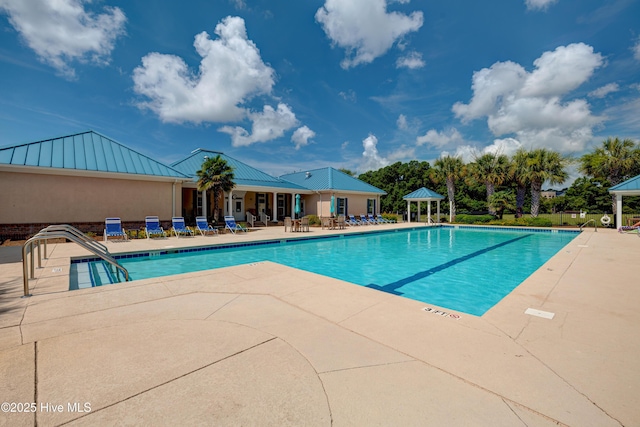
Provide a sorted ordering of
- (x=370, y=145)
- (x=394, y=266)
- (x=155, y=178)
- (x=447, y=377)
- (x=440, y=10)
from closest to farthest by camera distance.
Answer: (x=447, y=377) → (x=394, y=266) → (x=440, y=10) → (x=155, y=178) → (x=370, y=145)

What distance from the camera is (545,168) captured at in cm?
2378

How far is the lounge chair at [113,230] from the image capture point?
40.6ft

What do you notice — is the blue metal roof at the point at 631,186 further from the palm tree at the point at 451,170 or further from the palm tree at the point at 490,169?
the palm tree at the point at 451,170

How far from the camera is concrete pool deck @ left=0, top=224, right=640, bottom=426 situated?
A: 1954mm

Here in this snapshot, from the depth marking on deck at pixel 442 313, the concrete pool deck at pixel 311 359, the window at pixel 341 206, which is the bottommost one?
the depth marking on deck at pixel 442 313

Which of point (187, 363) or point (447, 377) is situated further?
point (187, 363)

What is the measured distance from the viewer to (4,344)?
2.89 m

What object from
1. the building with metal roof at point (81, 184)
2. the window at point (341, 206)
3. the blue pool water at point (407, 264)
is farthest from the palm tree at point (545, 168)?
the building with metal roof at point (81, 184)

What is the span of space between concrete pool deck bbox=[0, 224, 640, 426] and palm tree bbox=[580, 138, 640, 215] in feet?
95.3

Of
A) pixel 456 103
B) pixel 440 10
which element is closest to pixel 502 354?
pixel 440 10

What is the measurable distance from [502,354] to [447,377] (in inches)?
32.8

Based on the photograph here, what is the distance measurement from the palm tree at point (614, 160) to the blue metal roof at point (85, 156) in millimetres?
34344

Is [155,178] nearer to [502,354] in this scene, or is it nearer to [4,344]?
[4,344]

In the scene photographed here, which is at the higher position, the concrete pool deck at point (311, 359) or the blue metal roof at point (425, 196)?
the blue metal roof at point (425, 196)
